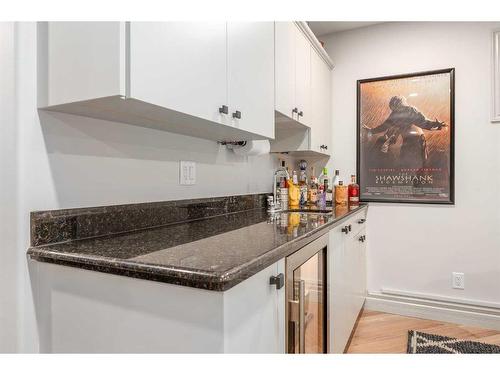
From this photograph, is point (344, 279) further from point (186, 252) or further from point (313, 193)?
point (186, 252)

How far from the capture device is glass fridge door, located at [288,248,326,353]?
1079 millimetres

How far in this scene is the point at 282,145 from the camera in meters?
2.49

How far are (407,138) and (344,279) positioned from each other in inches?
56.6

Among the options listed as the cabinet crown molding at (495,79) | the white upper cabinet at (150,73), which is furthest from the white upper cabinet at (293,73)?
the cabinet crown molding at (495,79)

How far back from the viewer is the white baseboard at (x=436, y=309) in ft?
7.95

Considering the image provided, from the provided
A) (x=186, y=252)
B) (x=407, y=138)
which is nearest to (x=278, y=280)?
(x=186, y=252)

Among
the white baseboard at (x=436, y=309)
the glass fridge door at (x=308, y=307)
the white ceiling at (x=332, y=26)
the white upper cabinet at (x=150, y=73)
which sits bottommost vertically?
the white baseboard at (x=436, y=309)

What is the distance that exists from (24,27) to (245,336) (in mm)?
1106

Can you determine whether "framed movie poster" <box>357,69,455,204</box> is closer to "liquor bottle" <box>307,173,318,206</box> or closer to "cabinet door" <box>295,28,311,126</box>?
"liquor bottle" <box>307,173,318,206</box>

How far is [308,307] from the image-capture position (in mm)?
1357

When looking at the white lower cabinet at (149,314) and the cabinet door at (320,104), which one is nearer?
the white lower cabinet at (149,314)

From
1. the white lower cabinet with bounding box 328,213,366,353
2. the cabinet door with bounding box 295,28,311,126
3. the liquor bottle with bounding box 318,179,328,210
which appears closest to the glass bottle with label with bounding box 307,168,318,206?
the liquor bottle with bounding box 318,179,328,210

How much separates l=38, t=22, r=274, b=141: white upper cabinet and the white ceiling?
1.63 meters

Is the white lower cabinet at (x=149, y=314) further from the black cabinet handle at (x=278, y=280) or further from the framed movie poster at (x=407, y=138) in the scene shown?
the framed movie poster at (x=407, y=138)
